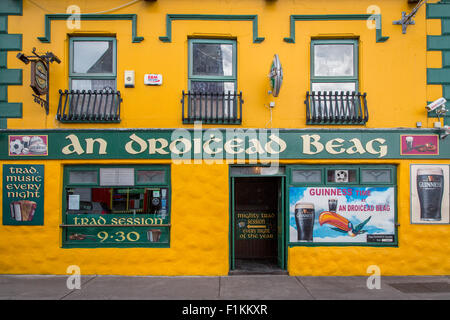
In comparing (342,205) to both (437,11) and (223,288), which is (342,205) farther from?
(437,11)

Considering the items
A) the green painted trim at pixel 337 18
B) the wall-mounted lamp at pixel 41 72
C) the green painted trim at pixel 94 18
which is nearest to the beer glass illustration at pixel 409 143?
the green painted trim at pixel 337 18

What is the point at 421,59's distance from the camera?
7234mm

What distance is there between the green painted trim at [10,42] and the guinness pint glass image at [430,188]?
32.7 feet

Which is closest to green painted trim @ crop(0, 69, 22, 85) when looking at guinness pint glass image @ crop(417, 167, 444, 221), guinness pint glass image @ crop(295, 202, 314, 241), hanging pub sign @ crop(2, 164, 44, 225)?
hanging pub sign @ crop(2, 164, 44, 225)

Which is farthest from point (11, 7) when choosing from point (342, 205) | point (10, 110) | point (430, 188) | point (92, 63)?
point (430, 188)

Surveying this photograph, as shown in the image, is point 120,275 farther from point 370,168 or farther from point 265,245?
point 370,168

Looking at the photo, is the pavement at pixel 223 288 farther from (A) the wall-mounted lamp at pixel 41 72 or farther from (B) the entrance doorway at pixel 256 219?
(A) the wall-mounted lamp at pixel 41 72

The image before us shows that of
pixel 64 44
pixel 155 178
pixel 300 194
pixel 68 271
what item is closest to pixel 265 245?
pixel 300 194

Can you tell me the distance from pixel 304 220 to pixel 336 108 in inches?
109

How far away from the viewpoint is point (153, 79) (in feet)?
23.5

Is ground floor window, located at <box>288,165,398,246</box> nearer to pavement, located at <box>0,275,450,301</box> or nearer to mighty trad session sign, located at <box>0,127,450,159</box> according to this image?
mighty trad session sign, located at <box>0,127,450,159</box>

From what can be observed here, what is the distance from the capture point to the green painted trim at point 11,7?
7184 millimetres

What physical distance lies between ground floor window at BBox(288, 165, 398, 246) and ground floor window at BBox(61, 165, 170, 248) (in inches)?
123

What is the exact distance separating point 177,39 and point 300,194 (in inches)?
186
